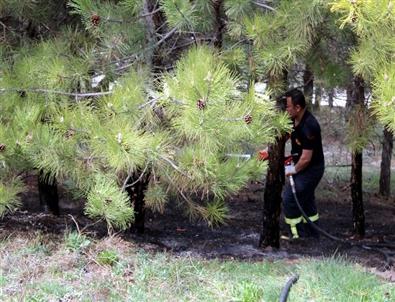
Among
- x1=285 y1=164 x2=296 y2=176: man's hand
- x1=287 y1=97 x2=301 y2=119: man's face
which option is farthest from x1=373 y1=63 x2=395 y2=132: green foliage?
x1=285 y1=164 x2=296 y2=176: man's hand

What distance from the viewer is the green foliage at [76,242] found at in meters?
4.48

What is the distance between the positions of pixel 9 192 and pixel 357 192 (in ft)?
14.2

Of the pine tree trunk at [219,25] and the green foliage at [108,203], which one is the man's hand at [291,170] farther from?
the green foliage at [108,203]

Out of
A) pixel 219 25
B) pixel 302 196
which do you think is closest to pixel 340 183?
pixel 302 196

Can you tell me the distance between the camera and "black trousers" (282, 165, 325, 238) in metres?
6.21

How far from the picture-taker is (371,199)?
1047 cm

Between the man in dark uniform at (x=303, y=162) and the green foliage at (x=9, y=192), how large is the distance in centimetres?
277

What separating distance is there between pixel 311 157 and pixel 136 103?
9.18ft

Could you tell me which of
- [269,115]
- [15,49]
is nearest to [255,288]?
[269,115]

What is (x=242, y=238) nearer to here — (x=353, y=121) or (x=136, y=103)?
(x=353, y=121)

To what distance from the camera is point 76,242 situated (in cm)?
454

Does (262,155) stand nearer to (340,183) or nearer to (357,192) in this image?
(357,192)

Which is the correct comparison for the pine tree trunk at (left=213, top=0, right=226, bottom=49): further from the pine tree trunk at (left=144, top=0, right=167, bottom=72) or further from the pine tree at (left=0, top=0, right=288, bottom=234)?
the pine tree trunk at (left=144, top=0, right=167, bottom=72)

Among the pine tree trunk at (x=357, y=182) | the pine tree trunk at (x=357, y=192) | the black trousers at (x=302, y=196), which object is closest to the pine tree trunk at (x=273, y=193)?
the black trousers at (x=302, y=196)
